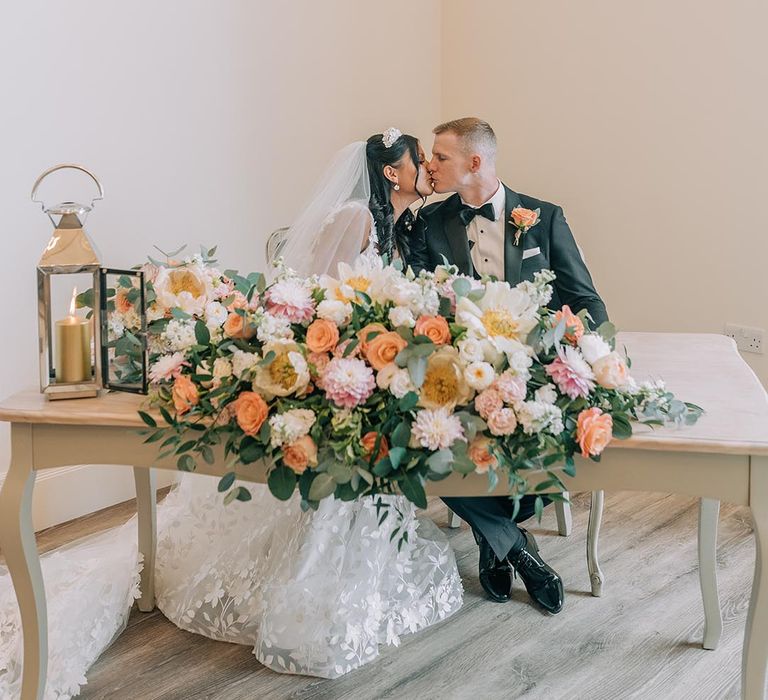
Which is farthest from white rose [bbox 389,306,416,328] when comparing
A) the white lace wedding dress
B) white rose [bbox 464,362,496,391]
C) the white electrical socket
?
the white electrical socket

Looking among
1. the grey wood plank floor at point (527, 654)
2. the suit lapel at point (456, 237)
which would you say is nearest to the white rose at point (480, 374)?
the grey wood plank floor at point (527, 654)

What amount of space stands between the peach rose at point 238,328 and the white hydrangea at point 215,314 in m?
0.06

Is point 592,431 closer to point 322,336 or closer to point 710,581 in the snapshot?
point 322,336

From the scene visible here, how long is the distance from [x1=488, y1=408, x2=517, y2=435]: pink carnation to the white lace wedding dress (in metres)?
0.76

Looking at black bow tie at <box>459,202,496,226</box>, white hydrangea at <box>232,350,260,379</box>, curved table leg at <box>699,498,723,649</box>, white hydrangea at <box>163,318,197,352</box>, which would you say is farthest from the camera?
black bow tie at <box>459,202,496,226</box>

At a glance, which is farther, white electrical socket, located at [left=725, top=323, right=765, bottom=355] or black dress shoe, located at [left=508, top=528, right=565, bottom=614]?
white electrical socket, located at [left=725, top=323, right=765, bottom=355]

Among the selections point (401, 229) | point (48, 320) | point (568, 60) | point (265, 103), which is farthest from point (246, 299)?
point (568, 60)

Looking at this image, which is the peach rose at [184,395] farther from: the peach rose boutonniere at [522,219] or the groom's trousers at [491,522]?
the peach rose boutonniere at [522,219]

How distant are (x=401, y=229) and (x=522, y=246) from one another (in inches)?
15.8

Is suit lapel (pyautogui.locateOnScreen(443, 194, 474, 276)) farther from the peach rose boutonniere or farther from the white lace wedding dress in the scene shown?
the white lace wedding dress

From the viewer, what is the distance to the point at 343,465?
4.80 feet

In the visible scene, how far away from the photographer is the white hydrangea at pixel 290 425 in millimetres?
1466

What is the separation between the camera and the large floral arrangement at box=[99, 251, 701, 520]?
1451 mm

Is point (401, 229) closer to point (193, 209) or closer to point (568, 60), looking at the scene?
point (193, 209)
